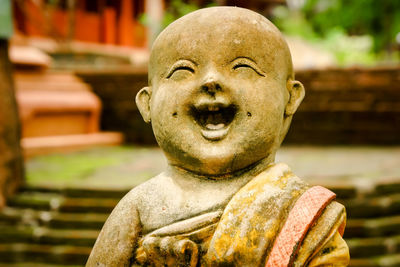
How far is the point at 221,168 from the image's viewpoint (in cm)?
140

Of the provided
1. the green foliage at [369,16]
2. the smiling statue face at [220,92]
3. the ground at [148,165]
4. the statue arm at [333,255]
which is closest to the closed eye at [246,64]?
the smiling statue face at [220,92]

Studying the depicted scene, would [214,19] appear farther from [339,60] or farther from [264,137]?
[339,60]

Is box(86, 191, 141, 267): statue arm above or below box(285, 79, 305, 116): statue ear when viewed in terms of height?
below

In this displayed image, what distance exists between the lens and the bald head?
4.59 ft

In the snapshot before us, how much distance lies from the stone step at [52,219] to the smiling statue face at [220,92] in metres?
2.10

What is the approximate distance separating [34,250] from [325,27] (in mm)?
11071

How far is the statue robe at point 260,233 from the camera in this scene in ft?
4.16

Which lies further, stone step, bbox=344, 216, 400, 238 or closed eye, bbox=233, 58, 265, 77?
stone step, bbox=344, 216, 400, 238

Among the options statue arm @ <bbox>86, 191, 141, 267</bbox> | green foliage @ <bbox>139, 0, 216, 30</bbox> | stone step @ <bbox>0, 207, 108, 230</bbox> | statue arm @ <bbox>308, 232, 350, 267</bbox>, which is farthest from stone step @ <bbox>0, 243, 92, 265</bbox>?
green foliage @ <bbox>139, 0, 216, 30</bbox>

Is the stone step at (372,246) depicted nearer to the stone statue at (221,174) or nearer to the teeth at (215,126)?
the stone statue at (221,174)

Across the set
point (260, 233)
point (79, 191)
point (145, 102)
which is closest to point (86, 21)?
point (79, 191)

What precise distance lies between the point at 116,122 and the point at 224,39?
562 cm

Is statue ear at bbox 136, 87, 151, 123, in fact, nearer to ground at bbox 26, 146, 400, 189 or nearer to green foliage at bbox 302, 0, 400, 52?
ground at bbox 26, 146, 400, 189

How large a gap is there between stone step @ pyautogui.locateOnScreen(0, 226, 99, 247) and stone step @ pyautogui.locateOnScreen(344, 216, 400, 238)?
1.88 meters
